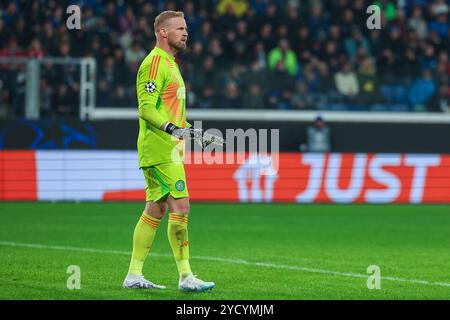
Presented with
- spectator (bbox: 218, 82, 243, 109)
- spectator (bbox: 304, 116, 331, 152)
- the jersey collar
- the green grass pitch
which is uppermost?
the jersey collar

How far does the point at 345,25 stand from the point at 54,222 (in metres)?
10.8

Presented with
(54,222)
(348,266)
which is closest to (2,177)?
(54,222)

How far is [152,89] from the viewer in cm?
893

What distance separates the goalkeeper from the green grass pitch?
29 cm

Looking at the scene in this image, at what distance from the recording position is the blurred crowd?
22422 millimetres

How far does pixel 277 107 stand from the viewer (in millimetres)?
22750

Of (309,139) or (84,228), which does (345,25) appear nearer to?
(309,139)

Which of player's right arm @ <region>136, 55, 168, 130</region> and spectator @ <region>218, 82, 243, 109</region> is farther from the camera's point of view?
spectator @ <region>218, 82, 243, 109</region>

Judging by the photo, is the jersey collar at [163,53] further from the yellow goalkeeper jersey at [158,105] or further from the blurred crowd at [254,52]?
the blurred crowd at [254,52]

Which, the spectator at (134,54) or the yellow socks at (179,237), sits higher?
the spectator at (134,54)

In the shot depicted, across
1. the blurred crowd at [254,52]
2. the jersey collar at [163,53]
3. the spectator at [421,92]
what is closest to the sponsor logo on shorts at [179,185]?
the jersey collar at [163,53]

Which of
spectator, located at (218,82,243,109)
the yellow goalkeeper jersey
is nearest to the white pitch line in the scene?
the yellow goalkeeper jersey

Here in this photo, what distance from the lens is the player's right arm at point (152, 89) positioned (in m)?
8.88

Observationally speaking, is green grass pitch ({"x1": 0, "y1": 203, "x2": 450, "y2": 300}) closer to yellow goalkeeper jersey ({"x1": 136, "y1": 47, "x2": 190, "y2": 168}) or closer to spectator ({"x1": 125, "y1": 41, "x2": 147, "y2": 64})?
yellow goalkeeper jersey ({"x1": 136, "y1": 47, "x2": 190, "y2": 168})
